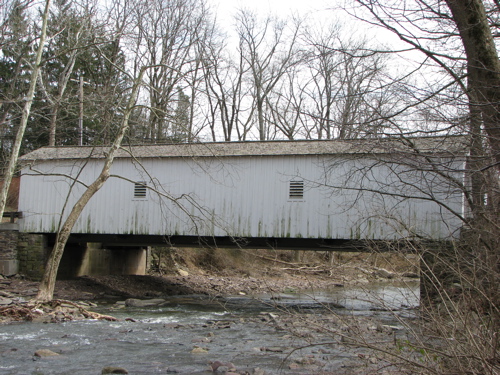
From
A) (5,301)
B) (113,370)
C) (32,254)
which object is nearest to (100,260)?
(32,254)

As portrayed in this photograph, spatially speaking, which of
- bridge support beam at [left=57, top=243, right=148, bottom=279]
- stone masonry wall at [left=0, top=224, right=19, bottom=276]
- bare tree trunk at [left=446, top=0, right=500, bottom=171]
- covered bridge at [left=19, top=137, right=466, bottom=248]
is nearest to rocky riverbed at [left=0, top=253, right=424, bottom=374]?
stone masonry wall at [left=0, top=224, right=19, bottom=276]

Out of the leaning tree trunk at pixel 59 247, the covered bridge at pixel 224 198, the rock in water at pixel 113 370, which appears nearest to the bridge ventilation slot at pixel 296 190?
the covered bridge at pixel 224 198

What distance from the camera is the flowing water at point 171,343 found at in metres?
5.50

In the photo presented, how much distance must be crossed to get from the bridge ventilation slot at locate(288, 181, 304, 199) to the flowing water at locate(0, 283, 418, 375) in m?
3.45

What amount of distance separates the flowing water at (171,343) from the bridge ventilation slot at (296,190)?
11.3 ft

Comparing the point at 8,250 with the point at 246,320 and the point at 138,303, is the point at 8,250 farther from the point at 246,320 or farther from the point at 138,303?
the point at 246,320

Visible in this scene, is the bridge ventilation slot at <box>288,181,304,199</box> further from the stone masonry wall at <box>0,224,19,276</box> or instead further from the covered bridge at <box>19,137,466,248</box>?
the stone masonry wall at <box>0,224,19,276</box>

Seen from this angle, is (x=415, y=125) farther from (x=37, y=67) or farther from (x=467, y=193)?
(x=37, y=67)

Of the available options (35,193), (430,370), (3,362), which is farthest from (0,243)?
(430,370)

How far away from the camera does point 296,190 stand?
41.8 ft

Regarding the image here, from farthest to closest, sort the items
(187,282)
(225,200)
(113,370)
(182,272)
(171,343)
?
(182,272) < (187,282) < (225,200) < (171,343) < (113,370)

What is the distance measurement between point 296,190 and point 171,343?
20.7 ft

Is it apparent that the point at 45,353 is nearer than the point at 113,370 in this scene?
No

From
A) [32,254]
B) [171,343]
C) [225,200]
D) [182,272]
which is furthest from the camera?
[182,272]
